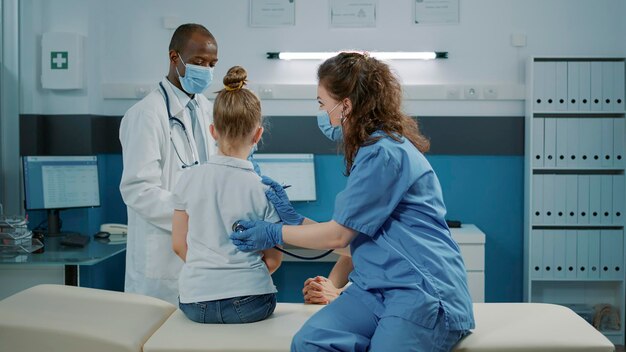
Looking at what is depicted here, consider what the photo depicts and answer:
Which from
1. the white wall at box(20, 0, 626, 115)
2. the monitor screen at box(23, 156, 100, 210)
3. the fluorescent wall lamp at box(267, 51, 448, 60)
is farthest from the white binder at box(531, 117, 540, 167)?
the monitor screen at box(23, 156, 100, 210)

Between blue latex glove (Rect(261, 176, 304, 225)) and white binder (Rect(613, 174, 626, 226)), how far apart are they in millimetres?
2742

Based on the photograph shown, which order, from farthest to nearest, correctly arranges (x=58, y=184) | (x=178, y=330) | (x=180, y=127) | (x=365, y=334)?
(x=58, y=184) < (x=180, y=127) < (x=178, y=330) < (x=365, y=334)

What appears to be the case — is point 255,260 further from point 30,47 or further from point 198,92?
point 30,47

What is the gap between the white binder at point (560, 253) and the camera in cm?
427

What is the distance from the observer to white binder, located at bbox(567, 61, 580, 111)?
423cm

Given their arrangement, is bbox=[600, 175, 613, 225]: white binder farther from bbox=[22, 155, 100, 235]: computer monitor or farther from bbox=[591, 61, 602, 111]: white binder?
bbox=[22, 155, 100, 235]: computer monitor

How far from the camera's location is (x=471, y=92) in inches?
174

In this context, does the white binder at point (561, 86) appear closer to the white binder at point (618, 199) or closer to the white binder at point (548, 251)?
the white binder at point (618, 199)

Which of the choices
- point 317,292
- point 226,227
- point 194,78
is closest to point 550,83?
point 194,78

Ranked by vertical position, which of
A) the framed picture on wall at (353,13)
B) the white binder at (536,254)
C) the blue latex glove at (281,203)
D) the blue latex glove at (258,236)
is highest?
Answer: the framed picture on wall at (353,13)

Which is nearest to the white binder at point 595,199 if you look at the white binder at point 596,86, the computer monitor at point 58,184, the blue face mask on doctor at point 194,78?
the white binder at point 596,86

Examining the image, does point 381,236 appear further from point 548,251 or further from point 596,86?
point 596,86

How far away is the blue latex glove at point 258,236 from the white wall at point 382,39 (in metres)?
2.55

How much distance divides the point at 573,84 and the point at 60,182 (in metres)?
2.78
